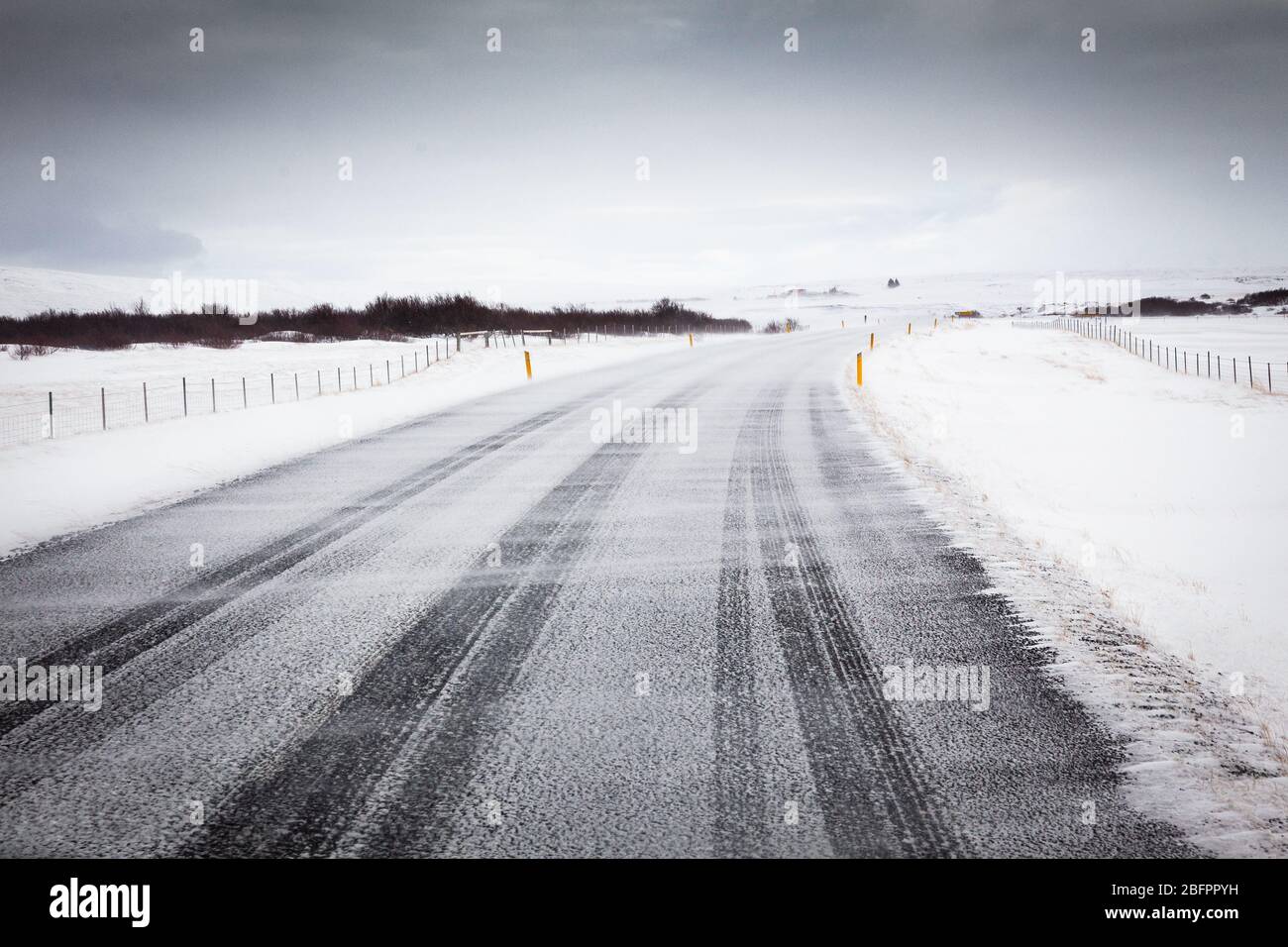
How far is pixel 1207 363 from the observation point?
36438mm

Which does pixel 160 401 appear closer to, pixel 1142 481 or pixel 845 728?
pixel 1142 481

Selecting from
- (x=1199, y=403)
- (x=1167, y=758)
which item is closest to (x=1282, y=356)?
(x=1199, y=403)

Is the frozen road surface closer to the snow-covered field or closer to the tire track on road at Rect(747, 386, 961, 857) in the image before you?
the tire track on road at Rect(747, 386, 961, 857)

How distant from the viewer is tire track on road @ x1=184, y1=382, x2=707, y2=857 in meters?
3.24

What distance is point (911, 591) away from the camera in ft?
20.6

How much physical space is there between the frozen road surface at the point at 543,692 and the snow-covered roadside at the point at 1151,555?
30 centimetres

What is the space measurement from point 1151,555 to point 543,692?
7331 millimetres

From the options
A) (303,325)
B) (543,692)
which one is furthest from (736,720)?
(303,325)

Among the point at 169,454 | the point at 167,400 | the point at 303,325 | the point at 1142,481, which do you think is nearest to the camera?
the point at 169,454

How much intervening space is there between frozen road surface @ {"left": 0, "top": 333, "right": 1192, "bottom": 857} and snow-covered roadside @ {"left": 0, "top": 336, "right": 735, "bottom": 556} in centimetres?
94

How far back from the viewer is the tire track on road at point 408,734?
10.6 ft

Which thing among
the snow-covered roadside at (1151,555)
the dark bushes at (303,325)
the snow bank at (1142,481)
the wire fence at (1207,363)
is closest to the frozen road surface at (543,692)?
the snow-covered roadside at (1151,555)
